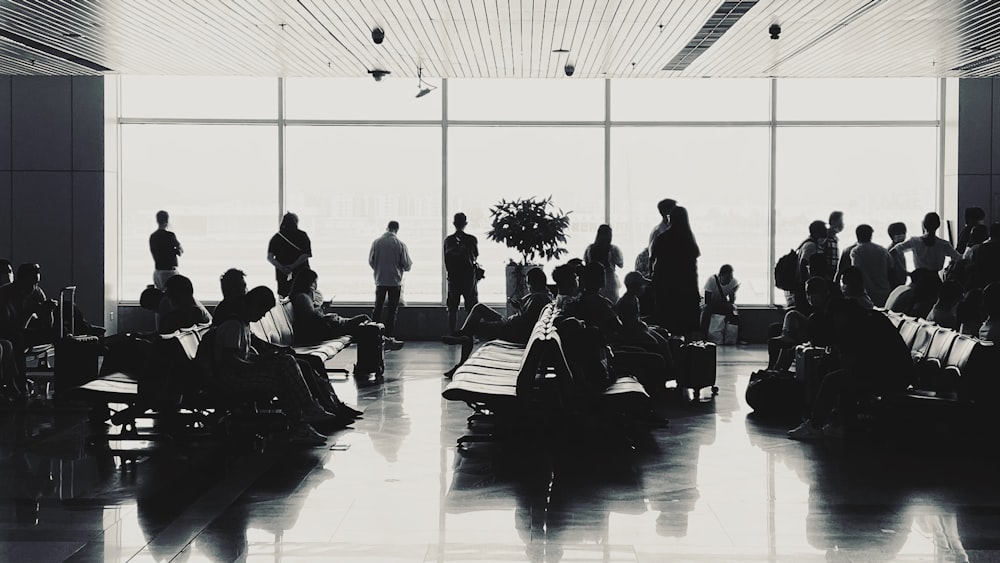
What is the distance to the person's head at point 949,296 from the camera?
8992 millimetres

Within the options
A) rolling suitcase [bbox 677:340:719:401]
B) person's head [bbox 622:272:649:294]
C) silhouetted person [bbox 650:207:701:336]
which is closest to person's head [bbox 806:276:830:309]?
rolling suitcase [bbox 677:340:719:401]

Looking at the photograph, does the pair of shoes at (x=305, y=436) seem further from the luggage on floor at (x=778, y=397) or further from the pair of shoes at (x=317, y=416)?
the luggage on floor at (x=778, y=397)

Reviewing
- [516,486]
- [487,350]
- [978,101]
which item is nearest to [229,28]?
[487,350]

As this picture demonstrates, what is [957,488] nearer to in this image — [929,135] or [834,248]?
[834,248]

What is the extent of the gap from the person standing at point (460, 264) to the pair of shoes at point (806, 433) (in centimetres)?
674

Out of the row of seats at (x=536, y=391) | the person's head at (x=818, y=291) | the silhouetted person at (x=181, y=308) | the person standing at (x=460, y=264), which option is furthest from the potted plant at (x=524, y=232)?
the silhouetted person at (x=181, y=308)

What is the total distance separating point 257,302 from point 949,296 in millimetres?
5094

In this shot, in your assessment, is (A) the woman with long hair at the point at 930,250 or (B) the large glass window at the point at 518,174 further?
(B) the large glass window at the point at 518,174

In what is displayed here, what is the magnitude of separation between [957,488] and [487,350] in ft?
13.9

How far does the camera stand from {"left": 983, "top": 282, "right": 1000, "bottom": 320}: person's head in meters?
7.82

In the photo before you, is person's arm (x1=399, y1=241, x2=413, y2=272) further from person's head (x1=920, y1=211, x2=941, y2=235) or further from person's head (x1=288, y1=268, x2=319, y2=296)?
person's head (x1=920, y1=211, x2=941, y2=235)

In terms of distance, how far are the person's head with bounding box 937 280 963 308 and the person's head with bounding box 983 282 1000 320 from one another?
1081 millimetres

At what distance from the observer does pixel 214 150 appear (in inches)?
680

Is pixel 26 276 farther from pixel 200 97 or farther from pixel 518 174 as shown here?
pixel 518 174
